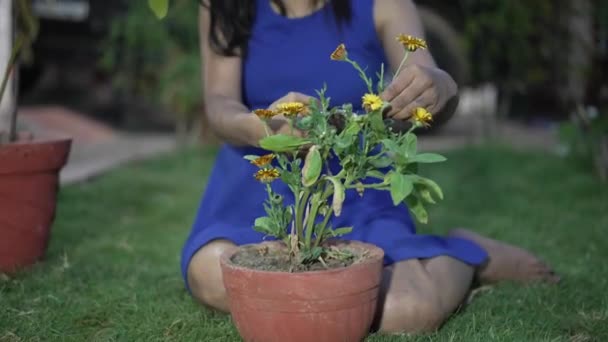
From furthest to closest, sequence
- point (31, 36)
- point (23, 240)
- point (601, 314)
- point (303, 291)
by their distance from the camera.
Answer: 1. point (31, 36)
2. point (23, 240)
3. point (601, 314)
4. point (303, 291)

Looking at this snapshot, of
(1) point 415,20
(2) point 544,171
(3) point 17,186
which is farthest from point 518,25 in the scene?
(3) point 17,186

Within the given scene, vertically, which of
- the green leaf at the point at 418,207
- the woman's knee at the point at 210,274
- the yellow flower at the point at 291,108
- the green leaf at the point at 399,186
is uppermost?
the yellow flower at the point at 291,108

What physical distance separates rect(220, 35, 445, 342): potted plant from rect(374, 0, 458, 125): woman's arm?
4cm

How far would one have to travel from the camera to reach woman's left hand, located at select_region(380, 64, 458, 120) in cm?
148

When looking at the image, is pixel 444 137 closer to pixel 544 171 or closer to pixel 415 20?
pixel 544 171

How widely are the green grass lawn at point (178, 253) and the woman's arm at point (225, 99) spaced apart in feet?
1.36

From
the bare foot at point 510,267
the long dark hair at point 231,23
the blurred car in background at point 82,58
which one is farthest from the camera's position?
the blurred car in background at point 82,58

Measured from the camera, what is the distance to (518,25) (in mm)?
4672

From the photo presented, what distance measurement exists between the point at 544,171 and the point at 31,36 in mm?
2653

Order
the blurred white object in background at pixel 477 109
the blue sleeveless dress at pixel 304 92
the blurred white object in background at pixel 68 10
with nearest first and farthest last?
1. the blue sleeveless dress at pixel 304 92
2. the blurred white object in background at pixel 477 109
3. the blurred white object in background at pixel 68 10

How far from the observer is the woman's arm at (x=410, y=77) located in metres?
1.49

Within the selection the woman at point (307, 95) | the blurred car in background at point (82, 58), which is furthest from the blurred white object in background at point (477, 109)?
the woman at point (307, 95)

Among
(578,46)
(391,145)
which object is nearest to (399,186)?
(391,145)

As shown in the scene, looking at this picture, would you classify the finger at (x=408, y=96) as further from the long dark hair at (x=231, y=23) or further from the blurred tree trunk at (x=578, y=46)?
the blurred tree trunk at (x=578, y=46)
